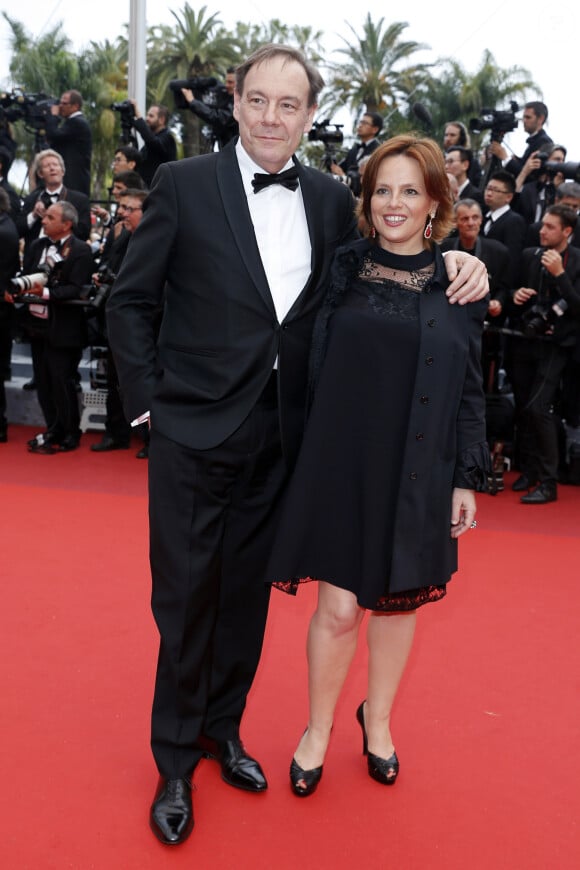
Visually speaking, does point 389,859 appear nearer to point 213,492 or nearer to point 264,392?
point 213,492

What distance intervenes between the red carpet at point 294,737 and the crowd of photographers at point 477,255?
169cm

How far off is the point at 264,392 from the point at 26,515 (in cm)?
285

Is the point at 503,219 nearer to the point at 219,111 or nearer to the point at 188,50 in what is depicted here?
the point at 219,111

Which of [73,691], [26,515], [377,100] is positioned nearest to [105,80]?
[377,100]

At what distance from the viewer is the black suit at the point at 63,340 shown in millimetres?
6176

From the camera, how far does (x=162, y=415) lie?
2.11 meters

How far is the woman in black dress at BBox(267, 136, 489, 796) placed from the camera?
84.1 inches

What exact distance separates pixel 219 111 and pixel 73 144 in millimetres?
1972

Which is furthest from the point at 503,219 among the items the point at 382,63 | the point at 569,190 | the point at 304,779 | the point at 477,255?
the point at 382,63

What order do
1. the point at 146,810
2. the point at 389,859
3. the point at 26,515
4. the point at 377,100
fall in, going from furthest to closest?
the point at 377,100 → the point at 26,515 → the point at 146,810 → the point at 389,859

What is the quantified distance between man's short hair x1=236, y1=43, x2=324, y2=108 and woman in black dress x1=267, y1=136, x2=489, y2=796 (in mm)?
204

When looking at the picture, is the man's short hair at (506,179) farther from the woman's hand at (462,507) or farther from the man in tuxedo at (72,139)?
the woman's hand at (462,507)

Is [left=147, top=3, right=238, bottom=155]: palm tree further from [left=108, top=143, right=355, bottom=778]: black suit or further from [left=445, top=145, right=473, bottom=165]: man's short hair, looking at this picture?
[left=108, top=143, right=355, bottom=778]: black suit

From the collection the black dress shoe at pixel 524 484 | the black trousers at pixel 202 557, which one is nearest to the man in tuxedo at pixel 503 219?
the black dress shoe at pixel 524 484
